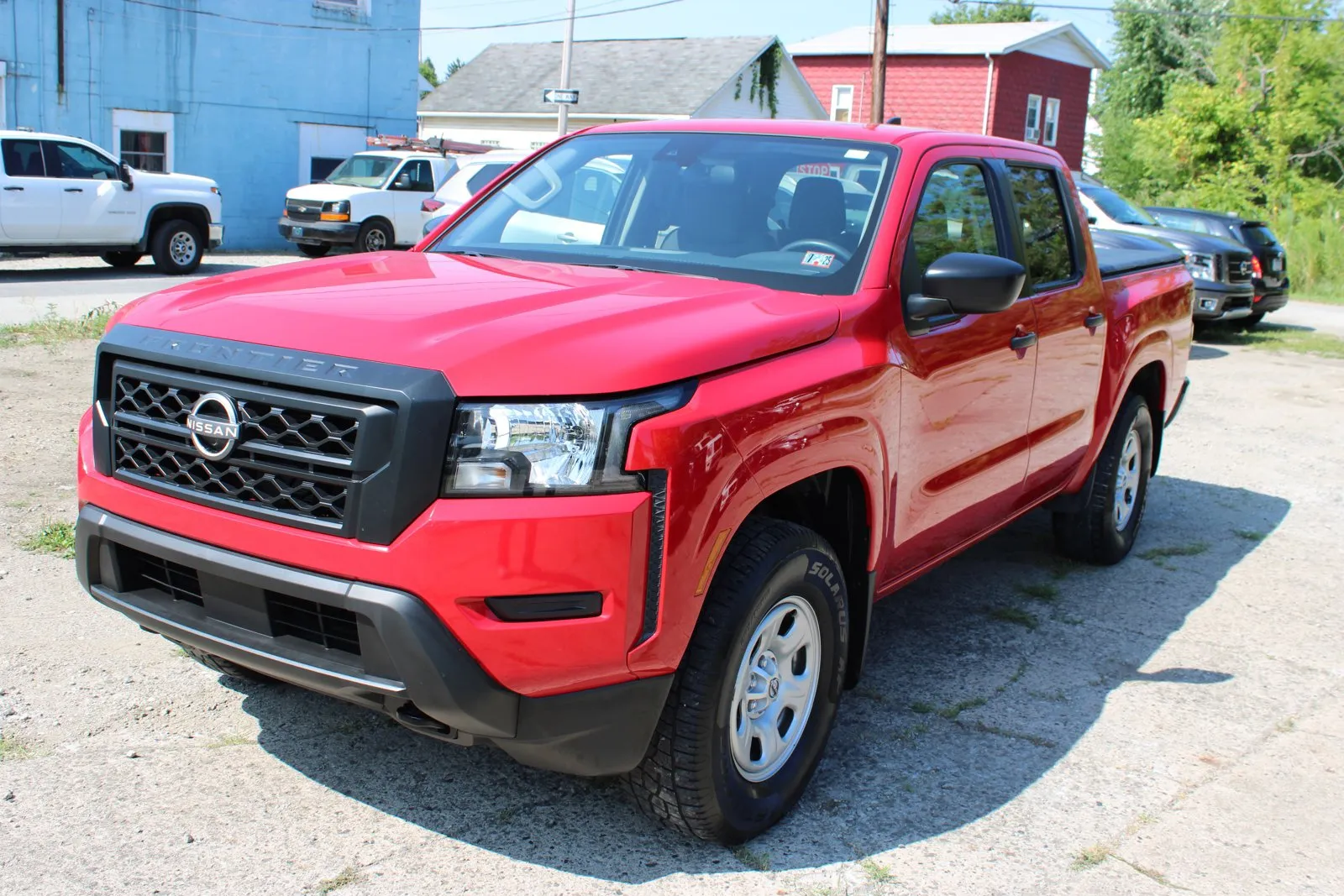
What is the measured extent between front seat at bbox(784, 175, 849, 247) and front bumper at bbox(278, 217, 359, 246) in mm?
17295

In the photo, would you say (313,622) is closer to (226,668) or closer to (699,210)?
(226,668)

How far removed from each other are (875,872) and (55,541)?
3.76 m

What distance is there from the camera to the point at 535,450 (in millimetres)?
2830

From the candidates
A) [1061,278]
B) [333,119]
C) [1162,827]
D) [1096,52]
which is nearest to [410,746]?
[1162,827]

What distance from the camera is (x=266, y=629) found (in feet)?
9.93

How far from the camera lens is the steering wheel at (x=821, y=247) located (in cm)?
395

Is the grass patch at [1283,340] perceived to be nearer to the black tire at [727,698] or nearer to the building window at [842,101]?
the black tire at [727,698]

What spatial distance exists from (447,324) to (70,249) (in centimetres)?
1535

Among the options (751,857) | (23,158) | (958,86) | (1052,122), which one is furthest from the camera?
(1052,122)

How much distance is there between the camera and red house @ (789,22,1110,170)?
127 feet

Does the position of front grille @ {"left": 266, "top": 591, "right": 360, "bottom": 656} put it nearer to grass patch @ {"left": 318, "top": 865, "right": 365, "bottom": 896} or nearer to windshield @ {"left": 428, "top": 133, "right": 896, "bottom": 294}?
grass patch @ {"left": 318, "top": 865, "right": 365, "bottom": 896}

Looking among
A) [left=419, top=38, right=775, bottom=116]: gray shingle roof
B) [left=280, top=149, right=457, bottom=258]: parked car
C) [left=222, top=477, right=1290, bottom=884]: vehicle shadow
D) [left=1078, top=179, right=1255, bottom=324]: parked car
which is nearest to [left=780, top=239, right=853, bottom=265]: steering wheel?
[left=222, top=477, right=1290, bottom=884]: vehicle shadow

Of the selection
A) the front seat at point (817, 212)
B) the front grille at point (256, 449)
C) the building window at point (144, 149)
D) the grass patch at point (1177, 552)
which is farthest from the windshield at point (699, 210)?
the building window at point (144, 149)

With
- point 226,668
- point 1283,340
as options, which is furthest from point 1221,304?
point 226,668
